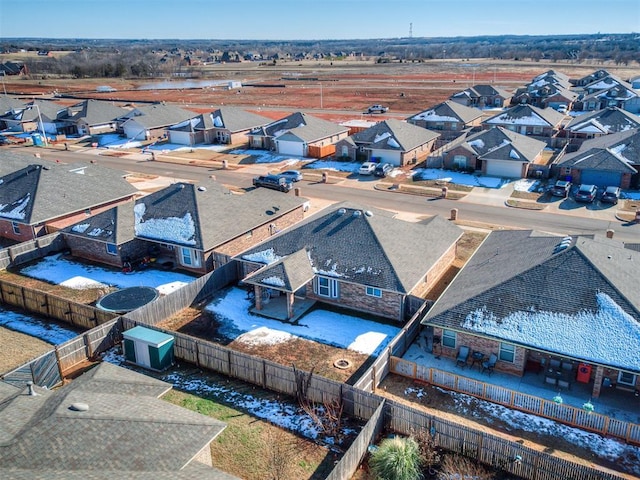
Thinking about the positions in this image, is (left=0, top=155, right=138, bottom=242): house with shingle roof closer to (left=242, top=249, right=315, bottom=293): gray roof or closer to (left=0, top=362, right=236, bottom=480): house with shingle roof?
(left=242, top=249, right=315, bottom=293): gray roof

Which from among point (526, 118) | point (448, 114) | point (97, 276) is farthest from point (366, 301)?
point (448, 114)

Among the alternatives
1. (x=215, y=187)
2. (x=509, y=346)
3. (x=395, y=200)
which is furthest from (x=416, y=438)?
(x=395, y=200)

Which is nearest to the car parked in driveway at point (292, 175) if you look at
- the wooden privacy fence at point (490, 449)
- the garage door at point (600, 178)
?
the garage door at point (600, 178)

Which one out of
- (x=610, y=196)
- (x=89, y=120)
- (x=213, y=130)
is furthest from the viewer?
(x=89, y=120)

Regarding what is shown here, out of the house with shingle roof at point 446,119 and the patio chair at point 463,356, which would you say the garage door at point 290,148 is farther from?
the patio chair at point 463,356

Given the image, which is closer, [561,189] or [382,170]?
[561,189]

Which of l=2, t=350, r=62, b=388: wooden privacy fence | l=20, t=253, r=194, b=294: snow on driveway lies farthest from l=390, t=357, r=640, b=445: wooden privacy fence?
l=20, t=253, r=194, b=294: snow on driveway

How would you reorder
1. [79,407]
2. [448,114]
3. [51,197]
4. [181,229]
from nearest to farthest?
[79,407] → [181,229] → [51,197] → [448,114]

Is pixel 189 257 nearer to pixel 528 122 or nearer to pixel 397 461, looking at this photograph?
pixel 397 461
